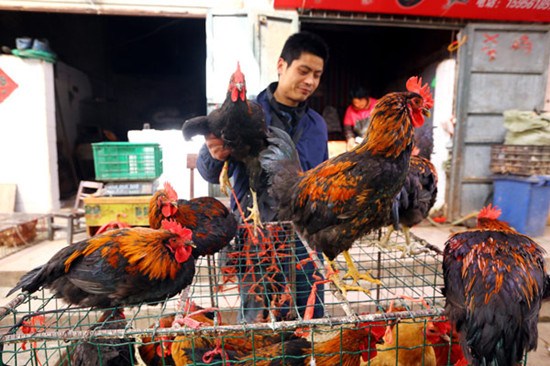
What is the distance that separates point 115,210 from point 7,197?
2.36m

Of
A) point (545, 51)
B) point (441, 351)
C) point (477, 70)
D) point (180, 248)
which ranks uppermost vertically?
point (545, 51)

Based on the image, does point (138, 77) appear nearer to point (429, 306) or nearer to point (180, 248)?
point (180, 248)

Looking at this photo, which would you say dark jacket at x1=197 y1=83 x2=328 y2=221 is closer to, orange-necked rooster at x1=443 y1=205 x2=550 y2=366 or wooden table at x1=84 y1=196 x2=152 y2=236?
orange-necked rooster at x1=443 y1=205 x2=550 y2=366

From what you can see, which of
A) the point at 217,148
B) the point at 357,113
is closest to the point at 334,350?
the point at 217,148

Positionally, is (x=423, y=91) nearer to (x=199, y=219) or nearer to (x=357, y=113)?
(x=199, y=219)

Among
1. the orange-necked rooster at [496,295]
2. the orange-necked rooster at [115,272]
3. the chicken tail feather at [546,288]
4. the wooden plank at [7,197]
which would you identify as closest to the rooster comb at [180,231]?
the orange-necked rooster at [115,272]

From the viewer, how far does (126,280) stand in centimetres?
142

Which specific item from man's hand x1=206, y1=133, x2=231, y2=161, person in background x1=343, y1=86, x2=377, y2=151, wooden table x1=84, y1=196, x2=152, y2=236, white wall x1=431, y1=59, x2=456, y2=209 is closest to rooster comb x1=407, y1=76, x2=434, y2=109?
man's hand x1=206, y1=133, x2=231, y2=161

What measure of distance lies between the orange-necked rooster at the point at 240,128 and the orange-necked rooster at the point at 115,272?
746 mm

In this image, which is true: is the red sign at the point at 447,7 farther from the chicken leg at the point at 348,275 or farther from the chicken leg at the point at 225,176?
the chicken leg at the point at 348,275

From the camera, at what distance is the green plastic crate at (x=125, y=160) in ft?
13.0

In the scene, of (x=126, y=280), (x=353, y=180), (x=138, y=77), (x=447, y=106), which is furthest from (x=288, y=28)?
(x=138, y=77)

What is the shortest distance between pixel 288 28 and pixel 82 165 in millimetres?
6457

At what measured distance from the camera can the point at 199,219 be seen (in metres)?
1.99
